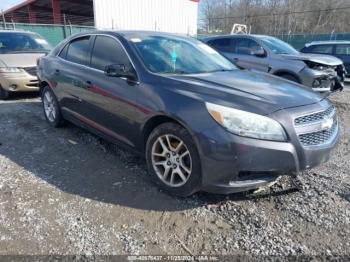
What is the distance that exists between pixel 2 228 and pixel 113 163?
1.46 metres

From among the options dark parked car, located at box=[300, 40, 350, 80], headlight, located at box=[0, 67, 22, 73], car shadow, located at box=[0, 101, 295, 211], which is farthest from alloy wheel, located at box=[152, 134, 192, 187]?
dark parked car, located at box=[300, 40, 350, 80]

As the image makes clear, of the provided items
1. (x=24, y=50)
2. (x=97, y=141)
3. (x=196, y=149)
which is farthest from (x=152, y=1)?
(x=196, y=149)

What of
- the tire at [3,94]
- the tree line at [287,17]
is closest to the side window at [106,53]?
the tire at [3,94]

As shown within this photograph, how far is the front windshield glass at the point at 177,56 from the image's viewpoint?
3.43 meters

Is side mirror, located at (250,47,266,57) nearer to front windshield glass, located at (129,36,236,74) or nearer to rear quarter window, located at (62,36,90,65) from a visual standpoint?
front windshield glass, located at (129,36,236,74)

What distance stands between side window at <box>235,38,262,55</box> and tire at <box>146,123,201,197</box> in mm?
5900

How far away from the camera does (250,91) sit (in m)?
2.94

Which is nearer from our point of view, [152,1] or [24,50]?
[24,50]

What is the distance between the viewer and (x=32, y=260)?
227cm

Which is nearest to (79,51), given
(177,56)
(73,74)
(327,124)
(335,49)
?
(73,74)

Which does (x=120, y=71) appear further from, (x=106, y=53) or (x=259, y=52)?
(x=259, y=52)

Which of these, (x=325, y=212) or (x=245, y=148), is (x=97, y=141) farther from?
(x=325, y=212)

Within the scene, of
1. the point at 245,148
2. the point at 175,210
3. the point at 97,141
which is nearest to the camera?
the point at 245,148

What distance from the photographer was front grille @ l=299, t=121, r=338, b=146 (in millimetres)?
2662
